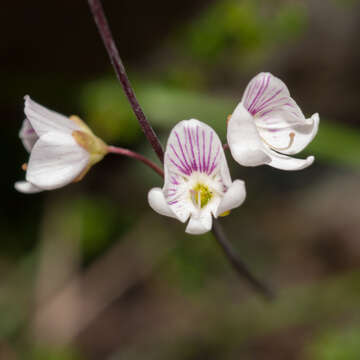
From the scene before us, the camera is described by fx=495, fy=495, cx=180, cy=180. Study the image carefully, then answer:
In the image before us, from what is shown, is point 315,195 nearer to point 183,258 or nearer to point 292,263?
point 292,263

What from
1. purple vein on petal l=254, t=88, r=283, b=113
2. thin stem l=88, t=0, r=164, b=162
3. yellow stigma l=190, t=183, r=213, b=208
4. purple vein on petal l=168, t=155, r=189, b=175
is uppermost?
thin stem l=88, t=0, r=164, b=162

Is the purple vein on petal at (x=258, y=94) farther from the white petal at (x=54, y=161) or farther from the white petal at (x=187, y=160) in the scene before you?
the white petal at (x=54, y=161)

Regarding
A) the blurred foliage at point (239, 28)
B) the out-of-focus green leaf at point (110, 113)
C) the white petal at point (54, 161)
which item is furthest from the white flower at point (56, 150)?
the blurred foliage at point (239, 28)

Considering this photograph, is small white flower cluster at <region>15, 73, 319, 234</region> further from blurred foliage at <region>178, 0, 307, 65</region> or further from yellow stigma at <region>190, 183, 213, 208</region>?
blurred foliage at <region>178, 0, 307, 65</region>

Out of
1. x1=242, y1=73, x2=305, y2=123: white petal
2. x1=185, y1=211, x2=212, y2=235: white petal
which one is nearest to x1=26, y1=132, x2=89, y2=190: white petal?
x1=185, y1=211, x2=212, y2=235: white petal

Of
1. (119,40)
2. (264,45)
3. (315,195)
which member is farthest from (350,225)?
(119,40)
